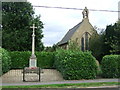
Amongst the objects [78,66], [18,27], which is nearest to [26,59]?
[78,66]

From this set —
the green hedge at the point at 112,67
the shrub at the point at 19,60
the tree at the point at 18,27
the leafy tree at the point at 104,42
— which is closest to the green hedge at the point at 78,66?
the green hedge at the point at 112,67

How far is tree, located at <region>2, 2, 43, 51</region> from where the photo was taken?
34.6 m

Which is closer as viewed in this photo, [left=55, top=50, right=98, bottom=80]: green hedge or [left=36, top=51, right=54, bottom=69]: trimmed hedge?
[left=55, top=50, right=98, bottom=80]: green hedge

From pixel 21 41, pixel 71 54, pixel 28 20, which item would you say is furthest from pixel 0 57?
pixel 28 20

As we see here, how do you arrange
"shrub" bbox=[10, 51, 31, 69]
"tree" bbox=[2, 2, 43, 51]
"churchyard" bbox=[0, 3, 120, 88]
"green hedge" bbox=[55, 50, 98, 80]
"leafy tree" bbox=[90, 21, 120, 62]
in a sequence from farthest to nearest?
"leafy tree" bbox=[90, 21, 120, 62]
"tree" bbox=[2, 2, 43, 51]
"shrub" bbox=[10, 51, 31, 69]
"churchyard" bbox=[0, 3, 120, 88]
"green hedge" bbox=[55, 50, 98, 80]

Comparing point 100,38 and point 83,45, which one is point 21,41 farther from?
point 83,45

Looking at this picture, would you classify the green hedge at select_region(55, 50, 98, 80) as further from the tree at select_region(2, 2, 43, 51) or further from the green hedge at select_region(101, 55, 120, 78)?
the tree at select_region(2, 2, 43, 51)

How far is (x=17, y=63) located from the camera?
25234 millimetres

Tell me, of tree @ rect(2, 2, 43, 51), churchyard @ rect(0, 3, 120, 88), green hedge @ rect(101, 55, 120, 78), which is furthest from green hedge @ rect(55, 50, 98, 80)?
tree @ rect(2, 2, 43, 51)

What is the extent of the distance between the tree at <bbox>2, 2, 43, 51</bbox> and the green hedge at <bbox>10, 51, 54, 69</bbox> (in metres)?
8.94

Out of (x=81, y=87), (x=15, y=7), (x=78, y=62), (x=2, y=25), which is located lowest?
(x=81, y=87)

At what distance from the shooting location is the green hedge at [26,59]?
25.2 m

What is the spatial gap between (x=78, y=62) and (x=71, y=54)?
0.84m

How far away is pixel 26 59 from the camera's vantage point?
84.6 feet
